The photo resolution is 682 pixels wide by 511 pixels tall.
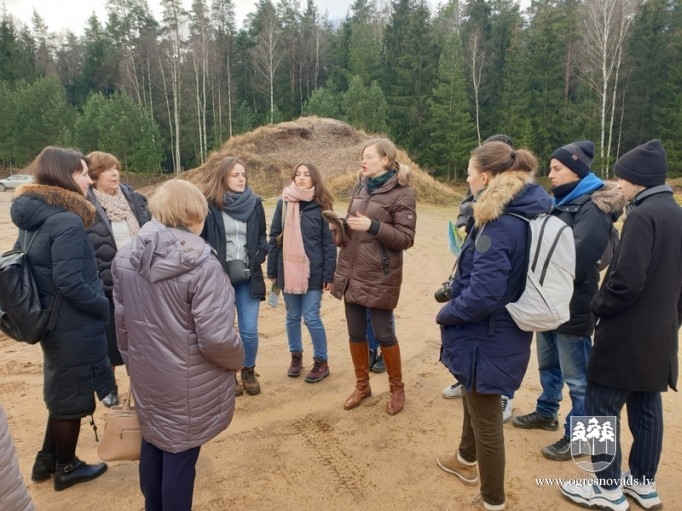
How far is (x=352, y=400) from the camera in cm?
343

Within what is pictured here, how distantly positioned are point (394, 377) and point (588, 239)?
1.57m

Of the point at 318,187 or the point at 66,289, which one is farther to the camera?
the point at 318,187

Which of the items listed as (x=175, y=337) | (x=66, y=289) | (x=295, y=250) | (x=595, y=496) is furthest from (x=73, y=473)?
(x=595, y=496)

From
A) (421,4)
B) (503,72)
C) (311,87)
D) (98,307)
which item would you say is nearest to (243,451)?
(98,307)

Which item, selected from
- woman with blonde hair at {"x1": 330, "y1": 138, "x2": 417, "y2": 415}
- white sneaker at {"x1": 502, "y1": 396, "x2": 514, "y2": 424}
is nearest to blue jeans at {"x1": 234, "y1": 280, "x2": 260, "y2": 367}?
woman with blonde hair at {"x1": 330, "y1": 138, "x2": 417, "y2": 415}

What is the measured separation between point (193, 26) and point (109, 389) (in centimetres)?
3359

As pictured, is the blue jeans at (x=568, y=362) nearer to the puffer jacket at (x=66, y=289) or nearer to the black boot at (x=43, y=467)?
the puffer jacket at (x=66, y=289)

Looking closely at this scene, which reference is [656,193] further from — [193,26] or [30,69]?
[30,69]

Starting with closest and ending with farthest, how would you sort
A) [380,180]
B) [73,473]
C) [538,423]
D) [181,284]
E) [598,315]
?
[181,284]
[598,315]
[73,473]
[538,423]
[380,180]

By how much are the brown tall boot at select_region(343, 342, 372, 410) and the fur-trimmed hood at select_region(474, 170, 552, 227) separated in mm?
1578

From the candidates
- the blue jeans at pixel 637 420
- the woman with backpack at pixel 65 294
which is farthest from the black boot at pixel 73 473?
the blue jeans at pixel 637 420

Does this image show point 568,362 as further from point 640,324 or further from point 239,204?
point 239,204

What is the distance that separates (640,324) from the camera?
2213mm

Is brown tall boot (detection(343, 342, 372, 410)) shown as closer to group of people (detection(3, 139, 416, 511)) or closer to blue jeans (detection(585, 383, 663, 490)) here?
group of people (detection(3, 139, 416, 511))
